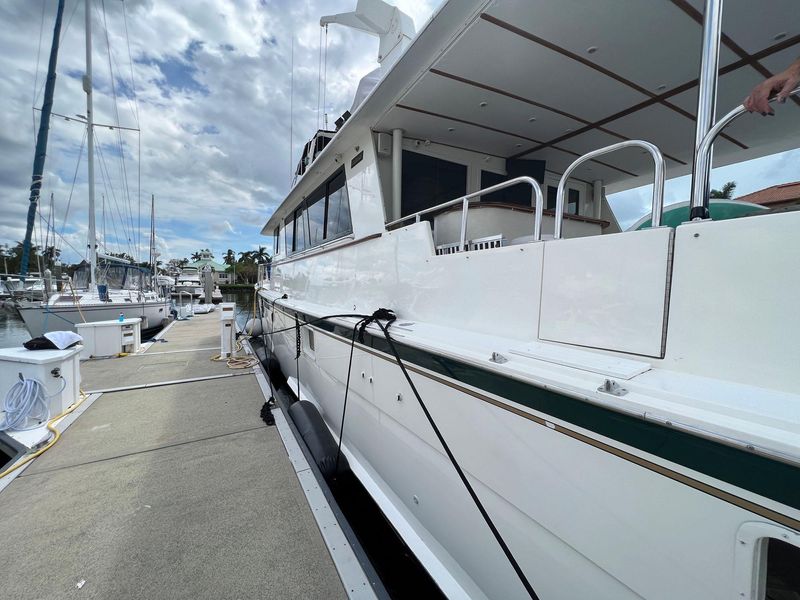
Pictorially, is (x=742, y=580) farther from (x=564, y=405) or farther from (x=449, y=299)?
(x=449, y=299)

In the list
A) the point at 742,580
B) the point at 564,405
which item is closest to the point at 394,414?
the point at 564,405

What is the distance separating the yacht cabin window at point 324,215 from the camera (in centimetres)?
396

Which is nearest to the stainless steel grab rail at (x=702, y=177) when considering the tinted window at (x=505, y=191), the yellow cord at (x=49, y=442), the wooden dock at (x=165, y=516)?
the wooden dock at (x=165, y=516)

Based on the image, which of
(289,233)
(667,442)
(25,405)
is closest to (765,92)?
(667,442)

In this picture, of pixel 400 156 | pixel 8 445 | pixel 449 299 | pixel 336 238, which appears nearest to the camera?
pixel 449 299

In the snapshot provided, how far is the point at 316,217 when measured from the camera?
499cm

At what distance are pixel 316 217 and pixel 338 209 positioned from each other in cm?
100

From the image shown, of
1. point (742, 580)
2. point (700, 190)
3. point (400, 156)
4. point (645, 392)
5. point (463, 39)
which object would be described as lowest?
point (742, 580)

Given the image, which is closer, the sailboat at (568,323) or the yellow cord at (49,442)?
the sailboat at (568,323)

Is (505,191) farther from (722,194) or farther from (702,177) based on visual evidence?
(702,177)

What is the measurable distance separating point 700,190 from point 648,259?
265mm

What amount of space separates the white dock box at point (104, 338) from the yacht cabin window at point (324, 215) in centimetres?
357

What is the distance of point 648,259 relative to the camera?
1243 millimetres

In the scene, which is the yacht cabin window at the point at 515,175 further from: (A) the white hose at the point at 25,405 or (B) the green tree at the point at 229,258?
(B) the green tree at the point at 229,258
